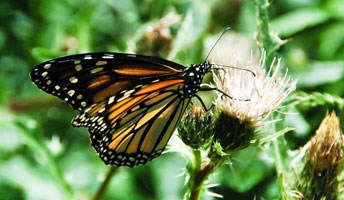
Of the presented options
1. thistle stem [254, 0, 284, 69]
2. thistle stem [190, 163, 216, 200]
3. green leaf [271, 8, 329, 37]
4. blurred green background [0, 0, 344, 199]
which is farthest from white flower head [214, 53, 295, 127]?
green leaf [271, 8, 329, 37]

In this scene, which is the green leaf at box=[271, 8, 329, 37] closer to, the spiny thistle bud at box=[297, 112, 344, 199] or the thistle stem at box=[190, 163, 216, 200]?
the spiny thistle bud at box=[297, 112, 344, 199]

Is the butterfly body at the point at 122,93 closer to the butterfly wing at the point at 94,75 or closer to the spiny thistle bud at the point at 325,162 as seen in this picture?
the butterfly wing at the point at 94,75

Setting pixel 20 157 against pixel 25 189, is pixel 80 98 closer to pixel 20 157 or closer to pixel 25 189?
pixel 25 189

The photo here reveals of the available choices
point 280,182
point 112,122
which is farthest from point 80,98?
point 280,182

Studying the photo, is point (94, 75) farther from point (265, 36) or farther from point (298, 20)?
point (298, 20)

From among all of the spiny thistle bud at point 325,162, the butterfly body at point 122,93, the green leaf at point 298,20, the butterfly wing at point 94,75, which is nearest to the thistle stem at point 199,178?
the butterfly body at point 122,93
